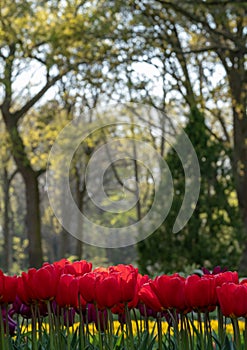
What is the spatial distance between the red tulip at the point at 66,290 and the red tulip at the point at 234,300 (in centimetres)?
53

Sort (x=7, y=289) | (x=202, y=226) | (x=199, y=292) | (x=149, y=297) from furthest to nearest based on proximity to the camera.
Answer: (x=202, y=226) → (x=7, y=289) → (x=149, y=297) → (x=199, y=292)

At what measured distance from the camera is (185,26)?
1423 cm

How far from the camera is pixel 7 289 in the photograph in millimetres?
2455

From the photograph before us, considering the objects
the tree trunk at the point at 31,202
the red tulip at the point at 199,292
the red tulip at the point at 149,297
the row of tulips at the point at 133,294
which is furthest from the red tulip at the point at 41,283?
the tree trunk at the point at 31,202

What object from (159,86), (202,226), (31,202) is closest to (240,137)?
(159,86)

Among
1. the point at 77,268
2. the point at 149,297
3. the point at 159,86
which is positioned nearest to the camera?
the point at 149,297

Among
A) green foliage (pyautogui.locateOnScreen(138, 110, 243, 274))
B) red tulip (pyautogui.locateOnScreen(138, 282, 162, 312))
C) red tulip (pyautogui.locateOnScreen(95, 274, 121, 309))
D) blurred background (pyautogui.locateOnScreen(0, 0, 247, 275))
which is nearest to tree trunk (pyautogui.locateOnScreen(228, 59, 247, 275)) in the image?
blurred background (pyautogui.locateOnScreen(0, 0, 247, 275))

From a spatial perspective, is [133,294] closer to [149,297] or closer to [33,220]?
[149,297]

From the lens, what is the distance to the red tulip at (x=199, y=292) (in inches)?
88.1

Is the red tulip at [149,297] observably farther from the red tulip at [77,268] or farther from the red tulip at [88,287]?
the red tulip at [77,268]

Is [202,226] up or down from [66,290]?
up

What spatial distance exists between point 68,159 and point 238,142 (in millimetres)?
5480

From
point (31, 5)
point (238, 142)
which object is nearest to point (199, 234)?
point (238, 142)

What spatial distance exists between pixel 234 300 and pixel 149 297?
35 cm
